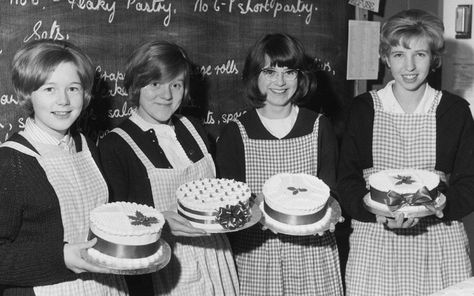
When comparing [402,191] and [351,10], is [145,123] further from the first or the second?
[351,10]

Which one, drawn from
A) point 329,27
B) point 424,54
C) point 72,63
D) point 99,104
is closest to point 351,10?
point 329,27

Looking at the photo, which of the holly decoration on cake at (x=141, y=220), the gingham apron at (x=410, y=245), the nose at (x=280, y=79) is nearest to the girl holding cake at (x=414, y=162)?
the gingham apron at (x=410, y=245)

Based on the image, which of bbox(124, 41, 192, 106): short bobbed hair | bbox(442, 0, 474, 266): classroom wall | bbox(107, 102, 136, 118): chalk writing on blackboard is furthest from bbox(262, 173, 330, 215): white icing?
bbox(442, 0, 474, 266): classroom wall

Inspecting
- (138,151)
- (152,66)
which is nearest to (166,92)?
(152,66)

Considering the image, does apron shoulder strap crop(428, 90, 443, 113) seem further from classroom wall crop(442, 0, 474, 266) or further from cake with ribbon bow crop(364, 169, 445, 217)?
classroom wall crop(442, 0, 474, 266)

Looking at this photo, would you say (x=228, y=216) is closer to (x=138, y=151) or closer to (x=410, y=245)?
(x=138, y=151)

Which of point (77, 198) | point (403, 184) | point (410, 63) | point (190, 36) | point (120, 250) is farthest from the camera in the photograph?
point (190, 36)

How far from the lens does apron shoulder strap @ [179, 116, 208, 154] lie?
212cm

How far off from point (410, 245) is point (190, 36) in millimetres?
1067

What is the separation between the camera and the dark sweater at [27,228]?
154 cm

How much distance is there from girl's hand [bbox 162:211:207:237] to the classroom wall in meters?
1.74

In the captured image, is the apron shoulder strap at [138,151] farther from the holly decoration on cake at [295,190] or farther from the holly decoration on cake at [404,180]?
the holly decoration on cake at [404,180]

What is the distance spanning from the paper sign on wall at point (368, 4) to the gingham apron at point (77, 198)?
146cm

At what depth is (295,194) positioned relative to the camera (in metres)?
1.91
